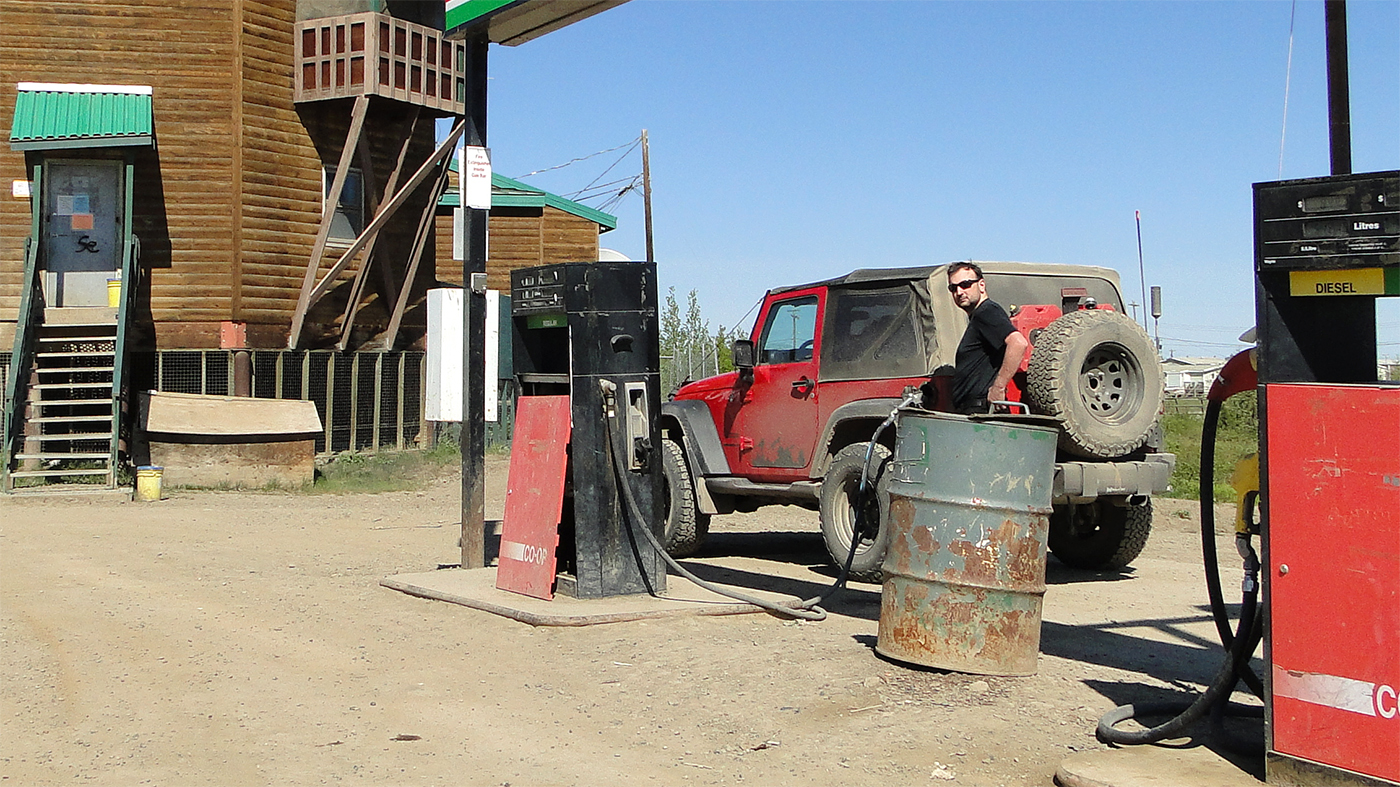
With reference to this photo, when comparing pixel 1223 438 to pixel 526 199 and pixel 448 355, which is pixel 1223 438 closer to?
pixel 526 199

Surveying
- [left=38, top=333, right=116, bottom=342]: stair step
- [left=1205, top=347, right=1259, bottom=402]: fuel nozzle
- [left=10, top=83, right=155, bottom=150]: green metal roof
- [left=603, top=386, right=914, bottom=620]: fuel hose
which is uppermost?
[left=10, top=83, right=155, bottom=150]: green metal roof

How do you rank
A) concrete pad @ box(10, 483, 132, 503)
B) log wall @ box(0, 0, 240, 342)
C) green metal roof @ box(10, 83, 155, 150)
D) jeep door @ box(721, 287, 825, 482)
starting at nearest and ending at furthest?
jeep door @ box(721, 287, 825, 482), concrete pad @ box(10, 483, 132, 503), green metal roof @ box(10, 83, 155, 150), log wall @ box(0, 0, 240, 342)

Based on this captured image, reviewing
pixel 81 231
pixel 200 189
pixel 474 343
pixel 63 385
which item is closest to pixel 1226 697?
pixel 474 343

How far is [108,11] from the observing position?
19109 millimetres

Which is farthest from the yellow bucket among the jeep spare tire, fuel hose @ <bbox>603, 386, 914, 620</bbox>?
the jeep spare tire

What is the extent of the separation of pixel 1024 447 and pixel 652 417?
289 centimetres

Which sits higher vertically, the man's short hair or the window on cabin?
the window on cabin

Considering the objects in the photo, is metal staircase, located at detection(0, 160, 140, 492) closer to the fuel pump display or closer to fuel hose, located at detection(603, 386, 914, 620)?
fuel hose, located at detection(603, 386, 914, 620)

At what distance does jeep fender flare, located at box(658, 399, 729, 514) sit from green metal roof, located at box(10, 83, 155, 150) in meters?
11.3

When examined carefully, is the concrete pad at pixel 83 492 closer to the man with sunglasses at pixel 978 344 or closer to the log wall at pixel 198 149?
the log wall at pixel 198 149

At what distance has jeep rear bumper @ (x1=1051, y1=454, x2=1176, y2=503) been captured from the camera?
342 inches

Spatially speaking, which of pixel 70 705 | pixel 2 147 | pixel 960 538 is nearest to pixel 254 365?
pixel 2 147

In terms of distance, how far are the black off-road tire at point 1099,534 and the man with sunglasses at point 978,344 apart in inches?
121

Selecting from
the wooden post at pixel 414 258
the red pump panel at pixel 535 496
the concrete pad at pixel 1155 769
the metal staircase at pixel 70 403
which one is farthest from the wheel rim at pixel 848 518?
the wooden post at pixel 414 258
